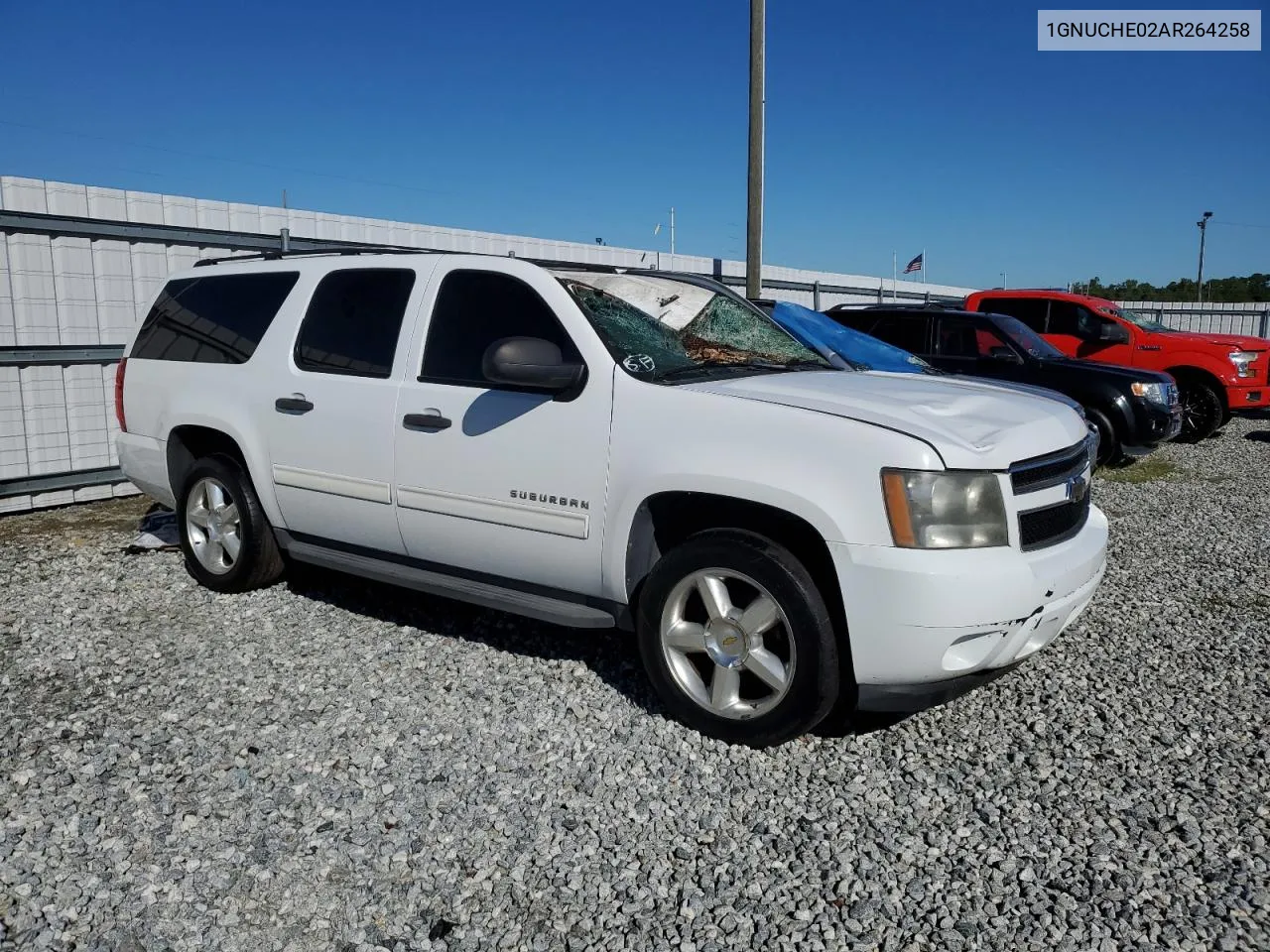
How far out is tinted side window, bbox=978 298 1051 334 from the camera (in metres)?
13.1

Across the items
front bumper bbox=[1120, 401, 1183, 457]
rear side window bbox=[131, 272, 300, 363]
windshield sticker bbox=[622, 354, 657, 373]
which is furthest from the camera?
front bumper bbox=[1120, 401, 1183, 457]

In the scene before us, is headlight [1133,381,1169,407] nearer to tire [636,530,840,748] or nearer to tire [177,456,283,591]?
tire [636,530,840,748]

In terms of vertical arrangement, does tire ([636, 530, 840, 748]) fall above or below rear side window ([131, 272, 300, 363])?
below

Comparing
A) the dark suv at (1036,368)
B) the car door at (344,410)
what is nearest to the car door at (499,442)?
the car door at (344,410)

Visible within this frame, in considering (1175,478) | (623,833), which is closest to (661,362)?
(623,833)

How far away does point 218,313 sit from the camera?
547 centimetres

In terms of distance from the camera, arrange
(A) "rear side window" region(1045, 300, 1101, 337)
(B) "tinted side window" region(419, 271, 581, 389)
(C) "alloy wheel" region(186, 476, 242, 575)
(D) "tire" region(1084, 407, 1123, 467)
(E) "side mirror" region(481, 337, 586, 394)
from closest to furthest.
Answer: (E) "side mirror" region(481, 337, 586, 394) < (B) "tinted side window" region(419, 271, 581, 389) < (C) "alloy wheel" region(186, 476, 242, 575) < (D) "tire" region(1084, 407, 1123, 467) < (A) "rear side window" region(1045, 300, 1101, 337)

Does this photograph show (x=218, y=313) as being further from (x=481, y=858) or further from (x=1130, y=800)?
(x=1130, y=800)

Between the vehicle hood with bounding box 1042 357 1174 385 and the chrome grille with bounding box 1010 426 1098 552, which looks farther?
the vehicle hood with bounding box 1042 357 1174 385

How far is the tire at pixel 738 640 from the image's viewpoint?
341 centimetres

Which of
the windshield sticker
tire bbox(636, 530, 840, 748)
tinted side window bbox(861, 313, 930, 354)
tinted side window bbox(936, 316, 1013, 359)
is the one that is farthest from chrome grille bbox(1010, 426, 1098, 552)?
tinted side window bbox(861, 313, 930, 354)

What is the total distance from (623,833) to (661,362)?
180 cm

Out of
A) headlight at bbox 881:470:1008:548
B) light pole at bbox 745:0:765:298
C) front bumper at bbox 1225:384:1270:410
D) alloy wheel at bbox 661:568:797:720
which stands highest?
light pole at bbox 745:0:765:298

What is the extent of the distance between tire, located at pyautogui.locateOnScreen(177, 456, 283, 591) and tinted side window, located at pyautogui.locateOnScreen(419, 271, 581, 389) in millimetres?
1507
